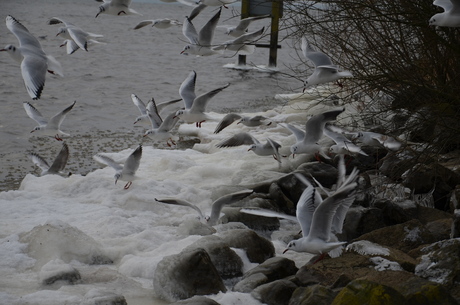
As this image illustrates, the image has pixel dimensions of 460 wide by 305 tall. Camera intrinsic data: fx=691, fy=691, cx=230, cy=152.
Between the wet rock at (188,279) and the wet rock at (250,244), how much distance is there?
0.78 m

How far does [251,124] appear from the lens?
10.1 metres

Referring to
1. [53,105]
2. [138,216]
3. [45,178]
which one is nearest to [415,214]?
[138,216]

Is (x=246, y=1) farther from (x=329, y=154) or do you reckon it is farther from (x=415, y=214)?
(x=415, y=214)

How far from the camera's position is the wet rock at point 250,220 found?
7.81 m

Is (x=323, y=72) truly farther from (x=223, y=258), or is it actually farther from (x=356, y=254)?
(x=223, y=258)

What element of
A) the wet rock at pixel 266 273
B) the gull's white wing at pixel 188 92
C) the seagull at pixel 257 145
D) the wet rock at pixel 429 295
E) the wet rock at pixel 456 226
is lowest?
the wet rock at pixel 266 273

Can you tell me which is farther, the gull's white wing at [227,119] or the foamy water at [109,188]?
the gull's white wing at [227,119]

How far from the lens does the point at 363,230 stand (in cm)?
723

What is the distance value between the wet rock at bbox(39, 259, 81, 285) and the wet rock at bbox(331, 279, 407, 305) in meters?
2.58

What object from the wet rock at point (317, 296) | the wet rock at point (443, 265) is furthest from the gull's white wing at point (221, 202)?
the wet rock at point (443, 265)

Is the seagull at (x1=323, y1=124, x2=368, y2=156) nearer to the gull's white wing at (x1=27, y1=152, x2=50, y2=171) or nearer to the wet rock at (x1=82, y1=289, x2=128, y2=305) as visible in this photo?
the wet rock at (x1=82, y1=289, x2=128, y2=305)

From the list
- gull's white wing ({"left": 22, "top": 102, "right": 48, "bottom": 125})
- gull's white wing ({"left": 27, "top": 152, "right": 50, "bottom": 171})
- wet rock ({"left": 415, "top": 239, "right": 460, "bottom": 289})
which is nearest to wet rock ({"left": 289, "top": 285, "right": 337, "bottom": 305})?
wet rock ({"left": 415, "top": 239, "right": 460, "bottom": 289})

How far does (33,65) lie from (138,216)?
2.33 m

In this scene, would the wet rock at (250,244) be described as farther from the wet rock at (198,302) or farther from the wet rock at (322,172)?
the wet rock at (322,172)
